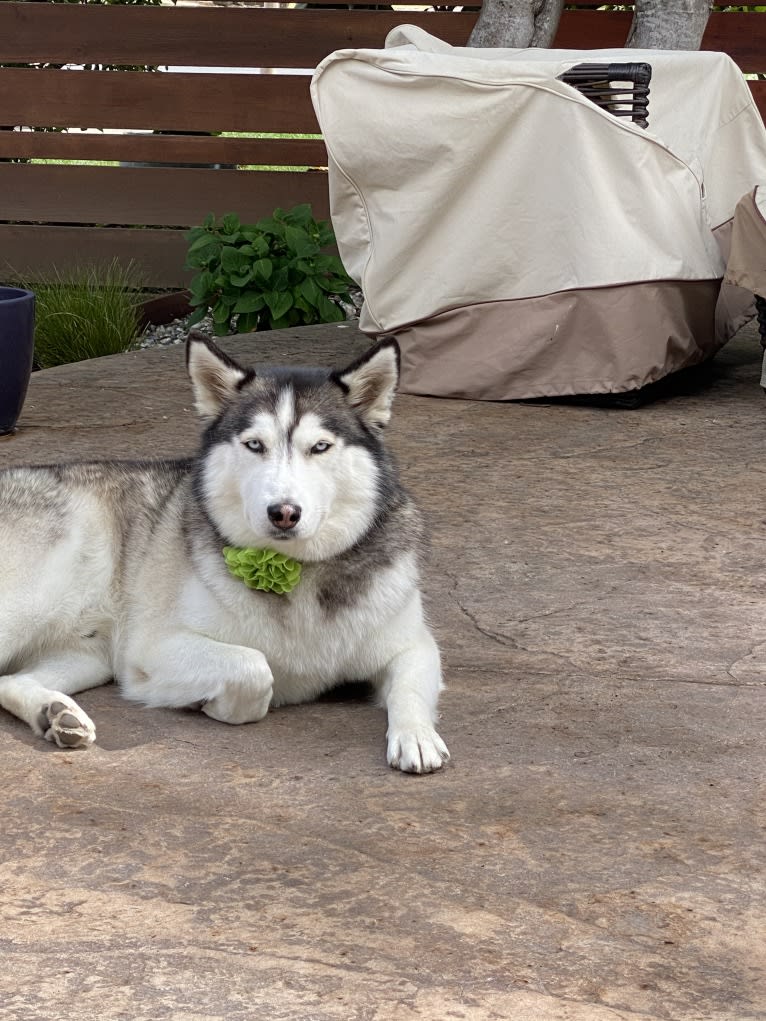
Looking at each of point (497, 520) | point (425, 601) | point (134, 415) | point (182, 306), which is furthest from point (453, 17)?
point (425, 601)

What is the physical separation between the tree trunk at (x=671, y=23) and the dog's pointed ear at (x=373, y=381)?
5.13 meters

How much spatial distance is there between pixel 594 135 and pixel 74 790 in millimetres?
4052

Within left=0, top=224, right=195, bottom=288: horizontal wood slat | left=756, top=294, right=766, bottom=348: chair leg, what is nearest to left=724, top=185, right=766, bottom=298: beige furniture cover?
left=756, top=294, right=766, bottom=348: chair leg

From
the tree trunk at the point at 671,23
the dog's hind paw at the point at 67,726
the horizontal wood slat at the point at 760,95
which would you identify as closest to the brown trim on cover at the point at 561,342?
the tree trunk at the point at 671,23

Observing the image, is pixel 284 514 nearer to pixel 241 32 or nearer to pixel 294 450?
pixel 294 450

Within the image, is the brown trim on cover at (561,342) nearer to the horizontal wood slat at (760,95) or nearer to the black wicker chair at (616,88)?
the black wicker chair at (616,88)

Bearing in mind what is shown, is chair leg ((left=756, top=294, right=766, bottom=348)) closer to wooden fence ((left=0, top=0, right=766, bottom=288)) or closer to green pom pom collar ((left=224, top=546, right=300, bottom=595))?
Result: wooden fence ((left=0, top=0, right=766, bottom=288))

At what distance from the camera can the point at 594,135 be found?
18.6ft

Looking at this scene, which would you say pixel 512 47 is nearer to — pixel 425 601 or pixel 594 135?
pixel 594 135

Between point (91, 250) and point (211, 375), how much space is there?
6.33m

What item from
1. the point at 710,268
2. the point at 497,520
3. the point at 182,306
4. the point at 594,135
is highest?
the point at 594,135

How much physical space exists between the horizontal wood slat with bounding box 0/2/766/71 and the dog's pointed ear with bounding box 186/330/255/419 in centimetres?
595

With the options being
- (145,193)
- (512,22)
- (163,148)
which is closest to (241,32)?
(163,148)

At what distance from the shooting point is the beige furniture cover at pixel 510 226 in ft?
18.7
